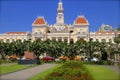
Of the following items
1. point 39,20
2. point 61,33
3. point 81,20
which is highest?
point 39,20

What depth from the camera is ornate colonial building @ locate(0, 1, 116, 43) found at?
9719cm

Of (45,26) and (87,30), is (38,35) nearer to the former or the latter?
(45,26)

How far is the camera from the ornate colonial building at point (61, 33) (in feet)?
319

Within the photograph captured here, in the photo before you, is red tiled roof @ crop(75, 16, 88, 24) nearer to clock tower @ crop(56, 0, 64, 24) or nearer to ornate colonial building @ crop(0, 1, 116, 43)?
ornate colonial building @ crop(0, 1, 116, 43)

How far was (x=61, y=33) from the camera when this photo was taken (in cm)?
9869

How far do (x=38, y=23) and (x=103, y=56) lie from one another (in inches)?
2084

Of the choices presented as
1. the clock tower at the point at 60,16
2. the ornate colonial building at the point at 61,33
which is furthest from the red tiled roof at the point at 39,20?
the clock tower at the point at 60,16

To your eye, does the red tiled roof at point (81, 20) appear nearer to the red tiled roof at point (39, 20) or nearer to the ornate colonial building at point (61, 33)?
the ornate colonial building at point (61, 33)

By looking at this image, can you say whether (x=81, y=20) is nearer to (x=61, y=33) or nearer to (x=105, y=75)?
(x=61, y=33)

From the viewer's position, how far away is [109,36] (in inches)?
3799

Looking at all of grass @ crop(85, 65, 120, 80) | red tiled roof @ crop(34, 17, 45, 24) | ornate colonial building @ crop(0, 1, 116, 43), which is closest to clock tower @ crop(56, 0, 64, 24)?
ornate colonial building @ crop(0, 1, 116, 43)

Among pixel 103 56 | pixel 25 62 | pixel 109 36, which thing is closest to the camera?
pixel 25 62

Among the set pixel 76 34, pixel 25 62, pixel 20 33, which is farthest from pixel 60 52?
pixel 20 33

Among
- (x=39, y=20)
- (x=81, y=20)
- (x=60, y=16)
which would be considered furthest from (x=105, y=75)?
(x=39, y=20)
